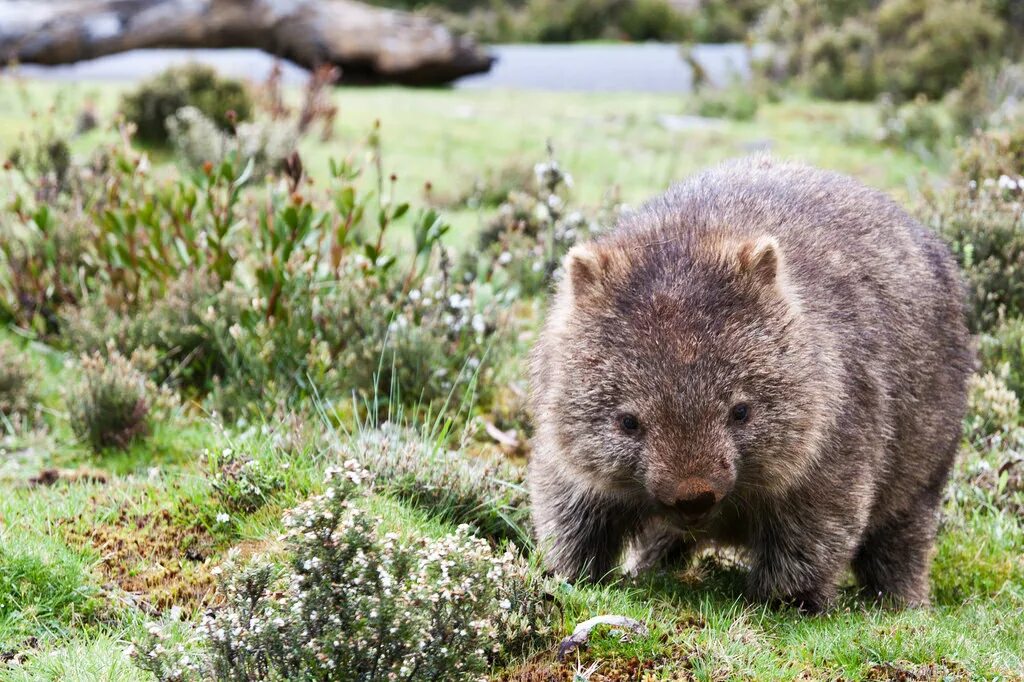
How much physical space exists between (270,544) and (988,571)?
3.05 metres

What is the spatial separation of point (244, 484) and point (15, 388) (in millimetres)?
2162

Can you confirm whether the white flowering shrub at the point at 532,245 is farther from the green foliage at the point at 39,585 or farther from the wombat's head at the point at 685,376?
the green foliage at the point at 39,585

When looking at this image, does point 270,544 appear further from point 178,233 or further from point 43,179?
point 43,179

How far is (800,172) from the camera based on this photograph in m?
4.89

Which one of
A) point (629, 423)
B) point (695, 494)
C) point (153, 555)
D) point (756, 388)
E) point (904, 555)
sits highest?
point (756, 388)

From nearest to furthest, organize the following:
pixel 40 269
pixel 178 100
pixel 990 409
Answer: pixel 990 409 → pixel 40 269 → pixel 178 100

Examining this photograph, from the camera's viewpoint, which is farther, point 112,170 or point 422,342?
point 112,170

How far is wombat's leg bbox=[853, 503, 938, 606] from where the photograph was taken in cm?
476

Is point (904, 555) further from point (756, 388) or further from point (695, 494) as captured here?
point (695, 494)

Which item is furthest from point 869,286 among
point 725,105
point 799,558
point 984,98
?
point 725,105

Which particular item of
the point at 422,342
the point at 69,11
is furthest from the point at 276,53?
the point at 422,342

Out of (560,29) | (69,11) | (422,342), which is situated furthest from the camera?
(560,29)

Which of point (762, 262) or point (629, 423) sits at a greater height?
point (762, 262)

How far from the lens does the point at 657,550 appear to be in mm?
4730
